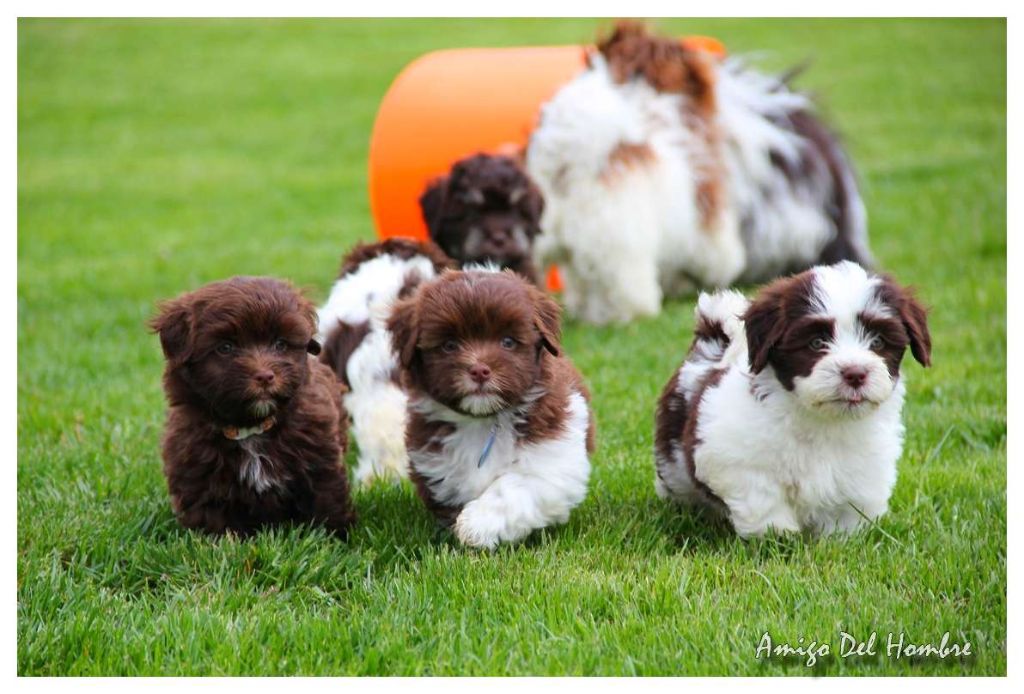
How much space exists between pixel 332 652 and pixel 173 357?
1347 millimetres

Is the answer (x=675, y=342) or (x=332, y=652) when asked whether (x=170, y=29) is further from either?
(x=332, y=652)

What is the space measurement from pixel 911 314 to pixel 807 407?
0.48 m

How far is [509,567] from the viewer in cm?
434

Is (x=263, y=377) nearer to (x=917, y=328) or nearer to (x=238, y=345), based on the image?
(x=238, y=345)

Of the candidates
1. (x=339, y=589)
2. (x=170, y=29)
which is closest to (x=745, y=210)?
(x=339, y=589)

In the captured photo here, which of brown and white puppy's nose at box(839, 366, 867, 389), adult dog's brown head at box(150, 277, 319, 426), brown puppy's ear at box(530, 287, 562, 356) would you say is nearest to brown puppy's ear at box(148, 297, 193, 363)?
adult dog's brown head at box(150, 277, 319, 426)

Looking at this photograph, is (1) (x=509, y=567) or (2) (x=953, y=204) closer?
(1) (x=509, y=567)

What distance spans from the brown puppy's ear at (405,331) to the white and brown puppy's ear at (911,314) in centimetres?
164

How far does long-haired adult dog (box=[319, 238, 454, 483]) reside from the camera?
564 cm

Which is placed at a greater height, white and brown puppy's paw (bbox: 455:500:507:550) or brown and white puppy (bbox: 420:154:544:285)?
brown and white puppy (bbox: 420:154:544:285)

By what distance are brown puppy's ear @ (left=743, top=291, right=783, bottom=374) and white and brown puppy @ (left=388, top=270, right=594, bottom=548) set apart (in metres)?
0.71

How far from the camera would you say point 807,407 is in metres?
4.24

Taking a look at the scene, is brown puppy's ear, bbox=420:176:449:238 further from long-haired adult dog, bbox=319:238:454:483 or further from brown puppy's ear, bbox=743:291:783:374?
brown puppy's ear, bbox=743:291:783:374

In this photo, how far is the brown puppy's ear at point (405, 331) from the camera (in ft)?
14.5
